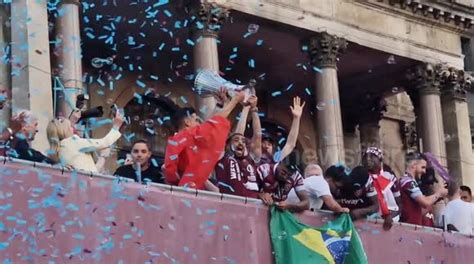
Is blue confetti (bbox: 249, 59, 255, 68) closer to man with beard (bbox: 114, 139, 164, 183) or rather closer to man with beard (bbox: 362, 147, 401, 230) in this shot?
man with beard (bbox: 362, 147, 401, 230)

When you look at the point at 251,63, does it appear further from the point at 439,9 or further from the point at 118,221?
the point at 118,221

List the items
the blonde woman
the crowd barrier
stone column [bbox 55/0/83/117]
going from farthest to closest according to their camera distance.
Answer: stone column [bbox 55/0/83/117] → the blonde woman → the crowd barrier

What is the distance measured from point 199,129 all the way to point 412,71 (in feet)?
51.6

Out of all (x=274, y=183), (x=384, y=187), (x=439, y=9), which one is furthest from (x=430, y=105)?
(x=274, y=183)

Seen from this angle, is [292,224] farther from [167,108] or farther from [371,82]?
[371,82]

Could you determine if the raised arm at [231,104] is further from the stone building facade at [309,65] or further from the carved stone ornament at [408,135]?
the carved stone ornament at [408,135]

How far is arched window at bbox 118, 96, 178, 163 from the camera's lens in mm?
22281

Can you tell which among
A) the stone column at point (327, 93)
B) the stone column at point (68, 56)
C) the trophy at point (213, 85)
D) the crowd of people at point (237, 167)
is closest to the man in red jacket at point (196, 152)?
the crowd of people at point (237, 167)

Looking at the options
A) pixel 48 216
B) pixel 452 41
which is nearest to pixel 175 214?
pixel 48 216

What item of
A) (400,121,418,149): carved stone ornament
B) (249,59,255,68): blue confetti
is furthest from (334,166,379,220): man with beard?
(400,121,418,149): carved stone ornament

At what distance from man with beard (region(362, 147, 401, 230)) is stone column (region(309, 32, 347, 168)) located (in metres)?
9.61

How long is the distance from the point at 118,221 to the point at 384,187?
13.7 ft

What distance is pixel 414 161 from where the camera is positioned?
12859 mm

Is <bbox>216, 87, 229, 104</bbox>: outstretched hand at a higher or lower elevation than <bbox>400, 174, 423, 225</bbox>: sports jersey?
higher
